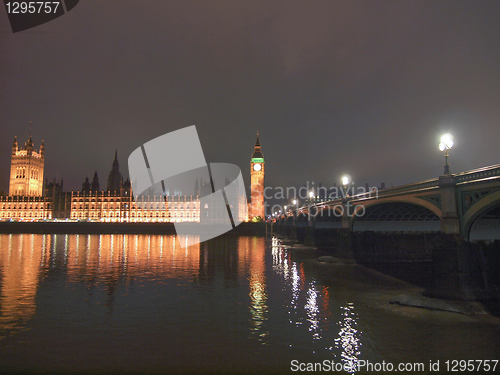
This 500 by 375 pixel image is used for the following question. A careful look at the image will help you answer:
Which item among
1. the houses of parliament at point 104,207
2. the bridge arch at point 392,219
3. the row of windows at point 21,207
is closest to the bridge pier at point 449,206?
the bridge arch at point 392,219

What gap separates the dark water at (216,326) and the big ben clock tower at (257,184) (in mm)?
155605

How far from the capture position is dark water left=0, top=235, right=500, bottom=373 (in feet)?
42.7

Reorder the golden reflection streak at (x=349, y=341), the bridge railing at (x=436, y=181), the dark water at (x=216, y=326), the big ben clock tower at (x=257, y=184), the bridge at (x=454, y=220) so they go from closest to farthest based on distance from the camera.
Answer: the golden reflection streak at (x=349, y=341) < the dark water at (x=216, y=326) < the bridge railing at (x=436, y=181) < the bridge at (x=454, y=220) < the big ben clock tower at (x=257, y=184)

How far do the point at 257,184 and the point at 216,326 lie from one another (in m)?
176

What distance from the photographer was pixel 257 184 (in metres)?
192

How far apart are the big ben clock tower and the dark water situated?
511 ft

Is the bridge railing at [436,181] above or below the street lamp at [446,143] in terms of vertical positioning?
below

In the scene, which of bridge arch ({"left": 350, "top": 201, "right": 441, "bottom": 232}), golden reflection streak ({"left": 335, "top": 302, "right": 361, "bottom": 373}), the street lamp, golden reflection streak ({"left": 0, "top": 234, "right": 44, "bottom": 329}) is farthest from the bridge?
golden reflection streak ({"left": 0, "top": 234, "right": 44, "bottom": 329})

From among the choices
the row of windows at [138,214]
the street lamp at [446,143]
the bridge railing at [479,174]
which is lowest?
the bridge railing at [479,174]

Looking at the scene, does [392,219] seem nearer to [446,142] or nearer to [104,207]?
[446,142]

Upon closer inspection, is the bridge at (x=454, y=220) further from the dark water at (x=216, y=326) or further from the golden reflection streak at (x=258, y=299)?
the golden reflection streak at (x=258, y=299)

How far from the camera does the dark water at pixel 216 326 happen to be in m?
13.0

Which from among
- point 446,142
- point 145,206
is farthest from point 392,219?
point 145,206

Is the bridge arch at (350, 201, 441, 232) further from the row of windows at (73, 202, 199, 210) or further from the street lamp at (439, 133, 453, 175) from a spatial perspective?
the row of windows at (73, 202, 199, 210)
